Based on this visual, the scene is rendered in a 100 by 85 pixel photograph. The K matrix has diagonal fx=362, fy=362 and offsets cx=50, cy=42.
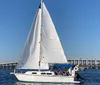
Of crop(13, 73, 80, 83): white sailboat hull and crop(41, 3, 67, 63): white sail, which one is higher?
crop(41, 3, 67, 63): white sail

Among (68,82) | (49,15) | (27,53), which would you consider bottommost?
(68,82)

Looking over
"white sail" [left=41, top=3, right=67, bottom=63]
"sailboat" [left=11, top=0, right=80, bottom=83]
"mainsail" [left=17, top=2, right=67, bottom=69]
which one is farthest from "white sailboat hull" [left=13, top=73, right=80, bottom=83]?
"white sail" [left=41, top=3, right=67, bottom=63]

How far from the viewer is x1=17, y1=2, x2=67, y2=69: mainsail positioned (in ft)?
218

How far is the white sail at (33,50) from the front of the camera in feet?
218

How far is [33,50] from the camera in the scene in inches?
2625

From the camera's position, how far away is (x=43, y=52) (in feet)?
219

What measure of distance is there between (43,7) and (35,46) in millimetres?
7332

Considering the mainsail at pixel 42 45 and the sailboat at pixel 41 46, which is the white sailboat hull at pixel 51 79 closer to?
the sailboat at pixel 41 46

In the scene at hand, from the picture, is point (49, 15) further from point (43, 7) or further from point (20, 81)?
point (20, 81)

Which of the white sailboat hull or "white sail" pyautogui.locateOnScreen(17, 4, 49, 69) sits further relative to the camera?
"white sail" pyautogui.locateOnScreen(17, 4, 49, 69)

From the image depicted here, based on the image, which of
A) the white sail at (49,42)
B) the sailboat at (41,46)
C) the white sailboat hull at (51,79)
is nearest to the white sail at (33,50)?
the sailboat at (41,46)

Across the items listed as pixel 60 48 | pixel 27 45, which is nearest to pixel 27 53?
pixel 27 45

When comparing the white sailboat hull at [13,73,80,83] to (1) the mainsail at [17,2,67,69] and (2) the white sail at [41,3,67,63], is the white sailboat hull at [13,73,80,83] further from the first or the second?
(2) the white sail at [41,3,67,63]

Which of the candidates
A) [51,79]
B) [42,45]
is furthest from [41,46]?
[51,79]
